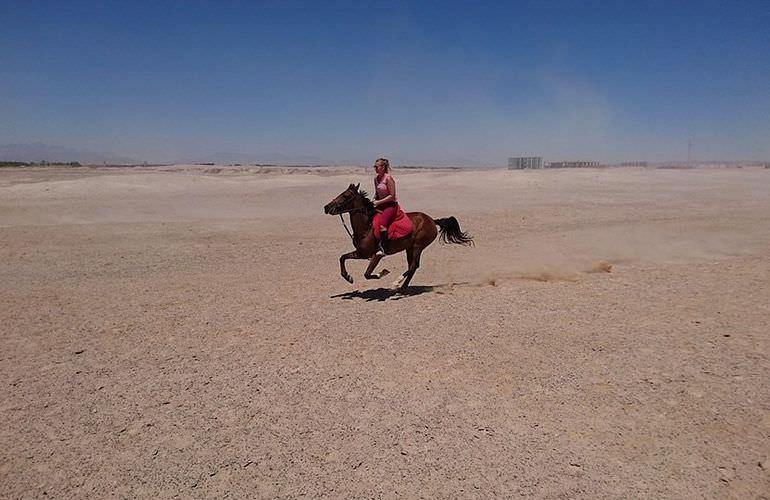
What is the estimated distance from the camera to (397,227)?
10.9 meters

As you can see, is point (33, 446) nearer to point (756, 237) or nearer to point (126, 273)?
point (126, 273)

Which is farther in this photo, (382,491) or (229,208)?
(229,208)

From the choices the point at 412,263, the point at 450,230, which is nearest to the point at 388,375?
the point at 412,263

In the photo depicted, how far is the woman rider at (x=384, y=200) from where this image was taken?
10617 millimetres

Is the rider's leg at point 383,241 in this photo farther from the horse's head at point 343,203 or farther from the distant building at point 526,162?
the distant building at point 526,162

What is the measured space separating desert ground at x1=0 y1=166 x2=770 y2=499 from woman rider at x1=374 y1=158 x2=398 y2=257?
1255 millimetres

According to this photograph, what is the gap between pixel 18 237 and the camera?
18391 millimetres

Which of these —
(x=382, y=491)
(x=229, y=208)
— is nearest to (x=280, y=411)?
(x=382, y=491)

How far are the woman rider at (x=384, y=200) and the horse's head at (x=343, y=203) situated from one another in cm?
46

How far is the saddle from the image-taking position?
10672mm

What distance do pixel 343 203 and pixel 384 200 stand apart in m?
0.83

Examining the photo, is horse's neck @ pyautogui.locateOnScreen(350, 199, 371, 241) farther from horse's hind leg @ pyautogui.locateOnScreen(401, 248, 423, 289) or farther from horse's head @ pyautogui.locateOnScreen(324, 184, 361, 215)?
horse's hind leg @ pyautogui.locateOnScreen(401, 248, 423, 289)

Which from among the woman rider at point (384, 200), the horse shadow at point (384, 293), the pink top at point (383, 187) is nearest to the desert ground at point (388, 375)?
the horse shadow at point (384, 293)

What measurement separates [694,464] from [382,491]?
9.06 feet
